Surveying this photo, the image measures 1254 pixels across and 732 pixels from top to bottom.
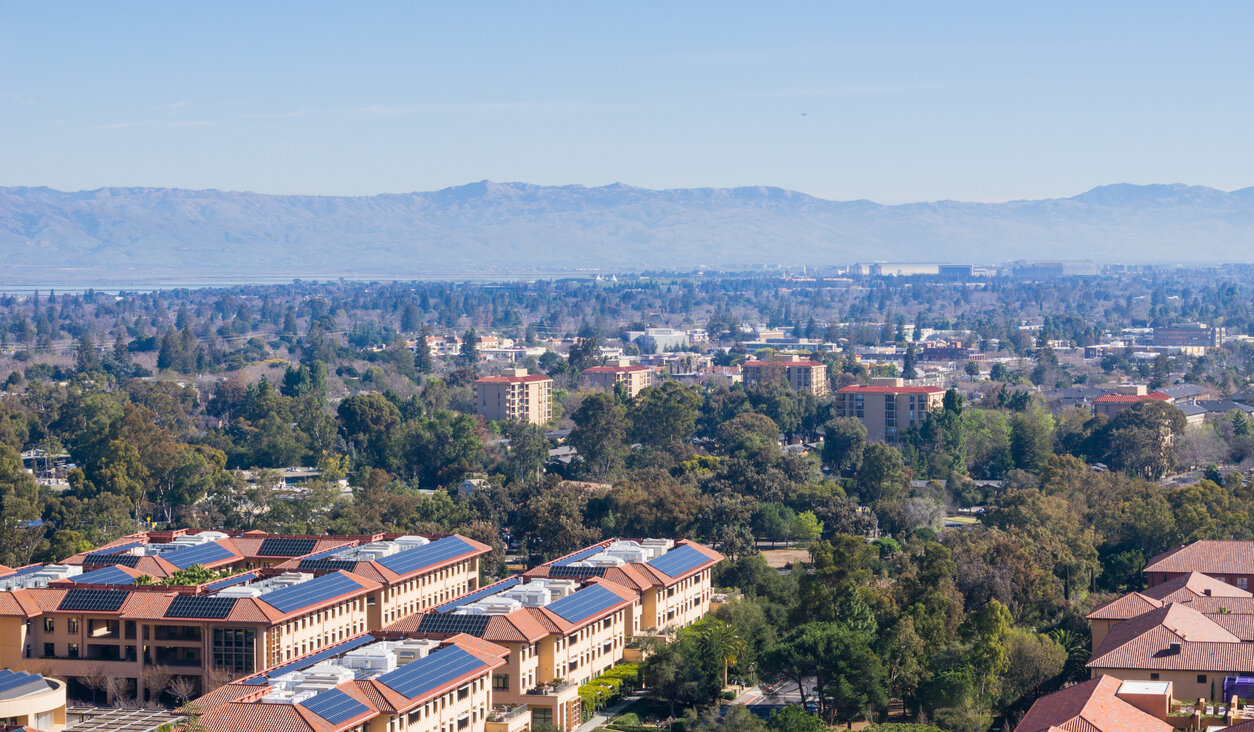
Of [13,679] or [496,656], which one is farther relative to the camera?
[496,656]

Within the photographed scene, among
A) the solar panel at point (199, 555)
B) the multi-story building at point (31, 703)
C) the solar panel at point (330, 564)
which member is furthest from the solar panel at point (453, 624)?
the solar panel at point (199, 555)

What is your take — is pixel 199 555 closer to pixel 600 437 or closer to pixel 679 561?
pixel 679 561

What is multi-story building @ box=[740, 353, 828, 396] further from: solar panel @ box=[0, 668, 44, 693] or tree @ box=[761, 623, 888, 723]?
solar panel @ box=[0, 668, 44, 693]

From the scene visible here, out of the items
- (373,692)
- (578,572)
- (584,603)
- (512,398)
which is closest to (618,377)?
(512,398)

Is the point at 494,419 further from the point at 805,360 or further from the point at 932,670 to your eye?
the point at 932,670

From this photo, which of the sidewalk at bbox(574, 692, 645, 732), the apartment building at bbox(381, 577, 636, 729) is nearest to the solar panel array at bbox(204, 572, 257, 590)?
the apartment building at bbox(381, 577, 636, 729)

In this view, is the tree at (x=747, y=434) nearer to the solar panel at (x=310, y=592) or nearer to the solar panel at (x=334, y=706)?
the solar panel at (x=310, y=592)

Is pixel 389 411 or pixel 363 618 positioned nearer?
pixel 363 618

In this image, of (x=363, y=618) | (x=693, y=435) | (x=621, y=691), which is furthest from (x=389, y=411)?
(x=621, y=691)
